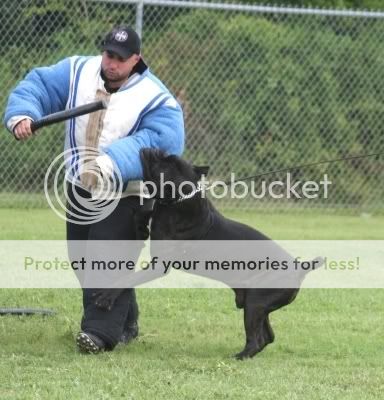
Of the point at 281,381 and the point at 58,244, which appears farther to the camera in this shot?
the point at 58,244

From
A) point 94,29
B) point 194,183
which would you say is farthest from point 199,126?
point 194,183

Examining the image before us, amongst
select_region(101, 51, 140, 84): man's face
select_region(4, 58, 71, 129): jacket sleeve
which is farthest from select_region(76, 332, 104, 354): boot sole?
select_region(101, 51, 140, 84): man's face

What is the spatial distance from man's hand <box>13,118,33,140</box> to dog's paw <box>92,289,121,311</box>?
934mm

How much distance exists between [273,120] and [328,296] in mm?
4312

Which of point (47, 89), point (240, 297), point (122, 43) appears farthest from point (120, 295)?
point (122, 43)

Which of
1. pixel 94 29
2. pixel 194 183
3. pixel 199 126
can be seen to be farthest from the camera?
pixel 199 126

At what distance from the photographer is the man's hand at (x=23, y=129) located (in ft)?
16.9

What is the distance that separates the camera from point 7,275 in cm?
739

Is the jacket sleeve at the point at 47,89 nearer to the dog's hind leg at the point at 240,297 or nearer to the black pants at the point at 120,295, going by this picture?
the black pants at the point at 120,295

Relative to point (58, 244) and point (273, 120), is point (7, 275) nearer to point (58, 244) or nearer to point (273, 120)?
point (58, 244)

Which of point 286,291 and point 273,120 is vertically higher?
point 286,291

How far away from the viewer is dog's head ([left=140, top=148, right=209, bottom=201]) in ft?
17.0

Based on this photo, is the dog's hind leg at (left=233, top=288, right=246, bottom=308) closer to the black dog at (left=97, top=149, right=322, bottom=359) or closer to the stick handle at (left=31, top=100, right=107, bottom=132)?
the black dog at (left=97, top=149, right=322, bottom=359)

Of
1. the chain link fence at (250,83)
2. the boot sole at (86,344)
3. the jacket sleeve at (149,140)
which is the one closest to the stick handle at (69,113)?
the jacket sleeve at (149,140)
